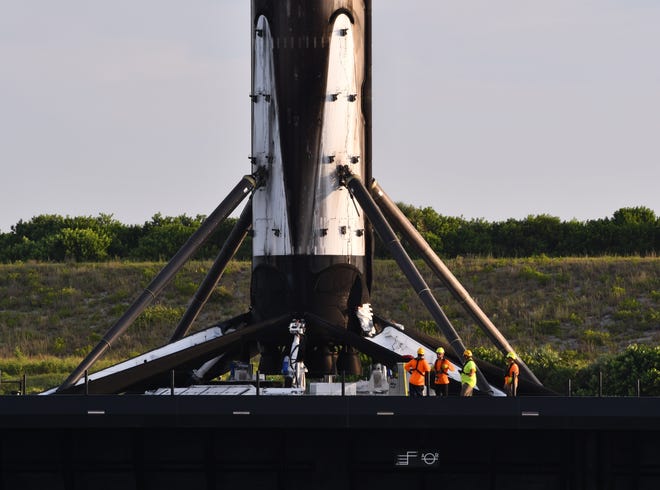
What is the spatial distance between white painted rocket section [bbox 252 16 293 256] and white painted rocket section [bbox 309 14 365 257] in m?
1.00

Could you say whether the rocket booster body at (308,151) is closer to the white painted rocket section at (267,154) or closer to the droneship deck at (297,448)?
the white painted rocket section at (267,154)

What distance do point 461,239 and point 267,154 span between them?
57011mm

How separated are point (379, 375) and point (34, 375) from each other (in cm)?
3320

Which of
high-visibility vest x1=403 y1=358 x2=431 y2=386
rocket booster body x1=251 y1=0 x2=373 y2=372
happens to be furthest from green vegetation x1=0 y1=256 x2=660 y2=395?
high-visibility vest x1=403 y1=358 x2=431 y2=386

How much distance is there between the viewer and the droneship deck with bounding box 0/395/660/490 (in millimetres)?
25484

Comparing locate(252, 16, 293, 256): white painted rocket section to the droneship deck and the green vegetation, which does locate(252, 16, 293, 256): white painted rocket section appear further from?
the green vegetation

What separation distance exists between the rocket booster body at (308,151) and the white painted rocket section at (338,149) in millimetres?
27

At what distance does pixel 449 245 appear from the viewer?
88875mm

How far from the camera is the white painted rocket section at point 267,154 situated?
33.1 metres

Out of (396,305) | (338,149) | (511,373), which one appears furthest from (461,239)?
(511,373)

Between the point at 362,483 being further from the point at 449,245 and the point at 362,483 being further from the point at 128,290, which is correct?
the point at 449,245

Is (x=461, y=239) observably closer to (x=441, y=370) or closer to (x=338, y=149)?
(x=338, y=149)

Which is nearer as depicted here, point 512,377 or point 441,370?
point 441,370

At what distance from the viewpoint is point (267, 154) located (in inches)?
1318
